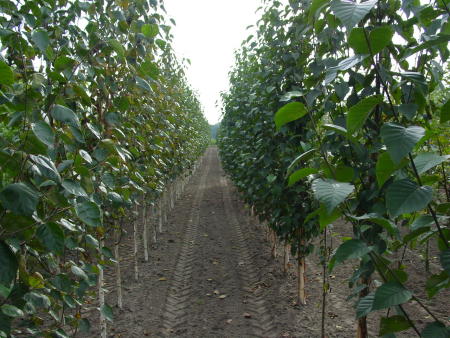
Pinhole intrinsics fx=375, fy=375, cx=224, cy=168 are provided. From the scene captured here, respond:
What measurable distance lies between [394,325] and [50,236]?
0.93 metres

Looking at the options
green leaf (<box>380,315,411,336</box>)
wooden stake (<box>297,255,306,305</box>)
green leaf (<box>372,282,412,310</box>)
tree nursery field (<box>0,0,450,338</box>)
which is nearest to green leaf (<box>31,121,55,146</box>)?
tree nursery field (<box>0,0,450,338</box>)

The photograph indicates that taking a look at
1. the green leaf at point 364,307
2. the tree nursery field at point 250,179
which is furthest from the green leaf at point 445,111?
the green leaf at point 364,307

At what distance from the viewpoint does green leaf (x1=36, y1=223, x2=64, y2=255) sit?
38.6 inches

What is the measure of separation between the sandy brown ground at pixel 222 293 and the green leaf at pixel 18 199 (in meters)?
1.88

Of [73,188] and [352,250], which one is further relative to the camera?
[73,188]

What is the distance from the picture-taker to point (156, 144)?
3936mm

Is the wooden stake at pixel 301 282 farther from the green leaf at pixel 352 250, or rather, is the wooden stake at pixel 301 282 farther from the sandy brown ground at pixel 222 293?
the green leaf at pixel 352 250

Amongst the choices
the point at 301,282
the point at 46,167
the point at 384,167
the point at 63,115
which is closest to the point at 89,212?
the point at 46,167

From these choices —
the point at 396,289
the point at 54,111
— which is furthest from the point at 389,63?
the point at 54,111

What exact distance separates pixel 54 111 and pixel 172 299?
391 cm

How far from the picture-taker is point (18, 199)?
0.89 m

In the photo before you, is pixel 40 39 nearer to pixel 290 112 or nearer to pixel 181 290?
pixel 290 112

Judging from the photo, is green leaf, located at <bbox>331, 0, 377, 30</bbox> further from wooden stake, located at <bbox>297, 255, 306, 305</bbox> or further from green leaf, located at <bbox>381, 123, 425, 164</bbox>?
wooden stake, located at <bbox>297, 255, 306, 305</bbox>

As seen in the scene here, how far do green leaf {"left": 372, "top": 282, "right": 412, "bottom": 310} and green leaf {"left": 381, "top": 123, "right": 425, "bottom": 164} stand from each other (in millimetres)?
344
